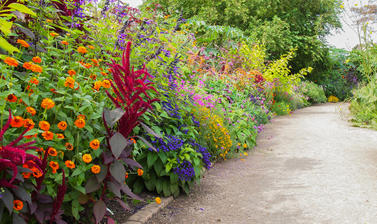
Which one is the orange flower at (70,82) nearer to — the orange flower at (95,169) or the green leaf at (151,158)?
the orange flower at (95,169)

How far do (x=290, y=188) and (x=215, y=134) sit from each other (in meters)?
1.41

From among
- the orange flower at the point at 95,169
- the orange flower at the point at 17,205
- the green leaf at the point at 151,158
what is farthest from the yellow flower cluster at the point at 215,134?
the orange flower at the point at 17,205

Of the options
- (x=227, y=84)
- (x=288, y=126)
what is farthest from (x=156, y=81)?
(x=288, y=126)

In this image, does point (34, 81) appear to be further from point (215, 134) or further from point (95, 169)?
point (215, 134)

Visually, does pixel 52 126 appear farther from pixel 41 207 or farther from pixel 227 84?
pixel 227 84

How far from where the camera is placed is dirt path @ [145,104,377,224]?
3.02 meters

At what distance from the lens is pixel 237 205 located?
334cm

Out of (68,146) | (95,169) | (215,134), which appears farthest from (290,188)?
(68,146)

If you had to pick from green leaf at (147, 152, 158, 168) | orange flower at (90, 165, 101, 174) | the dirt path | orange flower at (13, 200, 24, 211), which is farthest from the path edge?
orange flower at (13, 200, 24, 211)

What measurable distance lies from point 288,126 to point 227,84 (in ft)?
7.49

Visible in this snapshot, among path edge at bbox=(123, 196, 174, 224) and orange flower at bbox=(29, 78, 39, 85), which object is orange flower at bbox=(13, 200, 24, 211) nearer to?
orange flower at bbox=(29, 78, 39, 85)

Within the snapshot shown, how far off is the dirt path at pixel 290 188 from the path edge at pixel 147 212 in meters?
0.06

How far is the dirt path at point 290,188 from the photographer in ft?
9.90

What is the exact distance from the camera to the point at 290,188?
12.3 feet
